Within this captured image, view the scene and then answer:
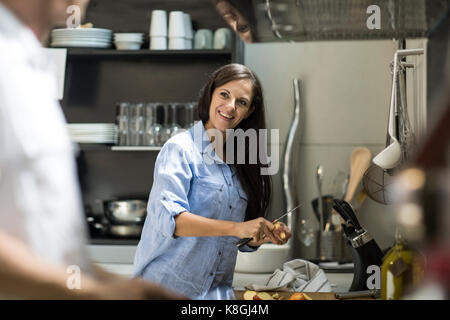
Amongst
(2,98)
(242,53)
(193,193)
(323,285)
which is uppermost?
(242,53)

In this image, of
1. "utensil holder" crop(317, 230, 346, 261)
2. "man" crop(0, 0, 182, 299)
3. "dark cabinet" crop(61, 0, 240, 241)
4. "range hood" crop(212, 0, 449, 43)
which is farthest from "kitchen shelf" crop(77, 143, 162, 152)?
"man" crop(0, 0, 182, 299)

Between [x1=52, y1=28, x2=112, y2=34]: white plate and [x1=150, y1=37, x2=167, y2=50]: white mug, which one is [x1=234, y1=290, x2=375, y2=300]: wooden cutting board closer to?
[x1=52, y1=28, x2=112, y2=34]: white plate

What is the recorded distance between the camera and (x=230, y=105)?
0.84 m

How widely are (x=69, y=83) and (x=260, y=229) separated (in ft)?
2.53

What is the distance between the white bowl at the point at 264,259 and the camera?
87 cm

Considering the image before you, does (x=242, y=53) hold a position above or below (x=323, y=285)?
above

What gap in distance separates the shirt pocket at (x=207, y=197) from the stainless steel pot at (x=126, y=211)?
1.70 ft

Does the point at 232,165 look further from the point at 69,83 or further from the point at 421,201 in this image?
the point at 69,83

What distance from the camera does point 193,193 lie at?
812mm

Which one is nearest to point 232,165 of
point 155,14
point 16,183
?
point 16,183

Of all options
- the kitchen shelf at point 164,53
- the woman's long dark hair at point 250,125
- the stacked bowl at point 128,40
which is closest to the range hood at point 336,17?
the woman's long dark hair at point 250,125

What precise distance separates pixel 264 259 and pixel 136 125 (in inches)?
21.9
